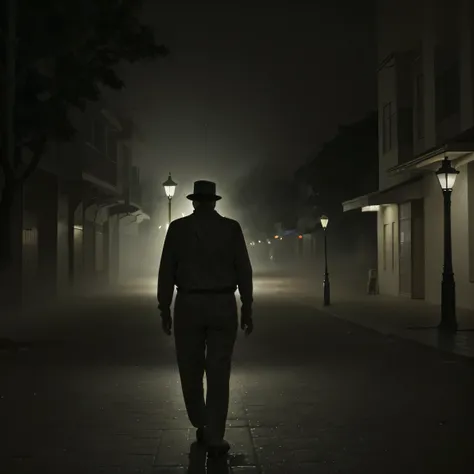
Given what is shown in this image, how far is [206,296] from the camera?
20.5ft

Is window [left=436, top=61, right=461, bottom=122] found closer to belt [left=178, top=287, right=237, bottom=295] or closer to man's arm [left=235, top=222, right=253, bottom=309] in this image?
man's arm [left=235, top=222, right=253, bottom=309]

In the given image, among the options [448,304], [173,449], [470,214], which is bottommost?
[173,449]

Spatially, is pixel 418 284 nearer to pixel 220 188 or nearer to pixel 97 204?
pixel 97 204

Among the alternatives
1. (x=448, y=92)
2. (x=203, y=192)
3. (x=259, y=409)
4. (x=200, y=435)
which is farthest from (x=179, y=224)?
(x=448, y=92)

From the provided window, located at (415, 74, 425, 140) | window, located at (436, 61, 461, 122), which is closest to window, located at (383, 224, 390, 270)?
window, located at (415, 74, 425, 140)

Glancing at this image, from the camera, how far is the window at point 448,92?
78.1 ft

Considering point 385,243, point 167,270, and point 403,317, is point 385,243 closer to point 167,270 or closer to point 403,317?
point 403,317

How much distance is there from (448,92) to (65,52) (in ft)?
43.5

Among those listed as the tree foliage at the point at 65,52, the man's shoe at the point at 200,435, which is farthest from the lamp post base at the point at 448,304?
the man's shoe at the point at 200,435

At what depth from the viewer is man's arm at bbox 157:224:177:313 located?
6.40 meters

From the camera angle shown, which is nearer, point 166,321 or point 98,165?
point 166,321

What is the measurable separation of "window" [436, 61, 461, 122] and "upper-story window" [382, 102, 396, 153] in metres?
5.09

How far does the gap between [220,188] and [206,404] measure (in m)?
92.2

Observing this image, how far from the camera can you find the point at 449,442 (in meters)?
6.74
